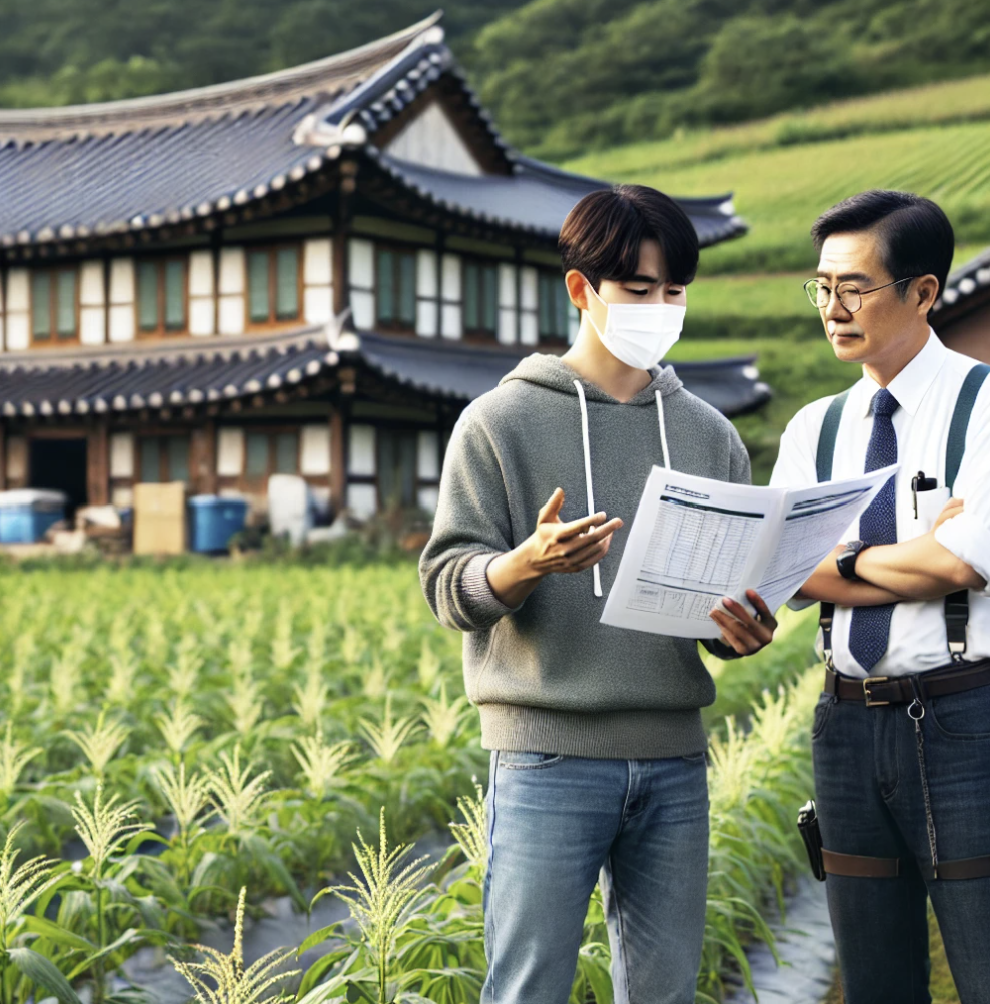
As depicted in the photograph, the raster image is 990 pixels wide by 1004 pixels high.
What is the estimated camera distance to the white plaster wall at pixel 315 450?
18.9 m

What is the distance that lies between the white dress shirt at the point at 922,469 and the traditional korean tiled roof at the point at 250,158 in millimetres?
14962

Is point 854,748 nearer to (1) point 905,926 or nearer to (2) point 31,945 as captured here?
(1) point 905,926

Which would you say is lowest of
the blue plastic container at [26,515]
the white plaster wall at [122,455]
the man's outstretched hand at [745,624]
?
the blue plastic container at [26,515]

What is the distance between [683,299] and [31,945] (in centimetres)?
244

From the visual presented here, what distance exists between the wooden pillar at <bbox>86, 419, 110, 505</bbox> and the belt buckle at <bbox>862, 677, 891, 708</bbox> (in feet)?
61.3

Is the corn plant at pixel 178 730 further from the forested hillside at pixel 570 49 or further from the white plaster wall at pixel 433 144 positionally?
the forested hillside at pixel 570 49

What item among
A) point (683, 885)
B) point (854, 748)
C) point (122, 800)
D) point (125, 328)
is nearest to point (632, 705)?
point (683, 885)

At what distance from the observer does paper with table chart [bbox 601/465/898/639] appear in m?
2.23

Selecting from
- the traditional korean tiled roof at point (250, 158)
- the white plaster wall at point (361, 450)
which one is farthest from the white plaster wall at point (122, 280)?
the white plaster wall at point (361, 450)

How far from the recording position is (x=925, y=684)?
258 centimetres

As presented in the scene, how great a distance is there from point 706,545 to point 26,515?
18.6m

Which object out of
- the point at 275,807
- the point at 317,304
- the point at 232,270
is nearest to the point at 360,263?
the point at 317,304

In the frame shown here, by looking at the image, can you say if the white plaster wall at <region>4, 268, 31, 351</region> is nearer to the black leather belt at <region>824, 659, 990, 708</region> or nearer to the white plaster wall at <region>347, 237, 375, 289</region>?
the white plaster wall at <region>347, 237, 375, 289</region>

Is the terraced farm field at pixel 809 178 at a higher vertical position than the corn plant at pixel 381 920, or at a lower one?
higher
